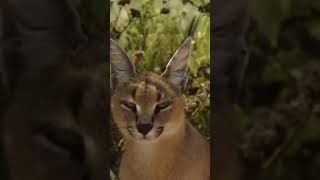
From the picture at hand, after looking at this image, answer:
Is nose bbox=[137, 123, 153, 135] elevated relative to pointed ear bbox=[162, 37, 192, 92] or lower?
lower

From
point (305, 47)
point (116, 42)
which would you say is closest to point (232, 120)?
point (305, 47)

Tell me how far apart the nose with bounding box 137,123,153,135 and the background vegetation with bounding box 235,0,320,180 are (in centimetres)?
24

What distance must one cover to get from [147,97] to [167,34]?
180 mm

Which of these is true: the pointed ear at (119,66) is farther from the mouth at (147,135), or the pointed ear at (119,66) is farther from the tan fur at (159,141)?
the mouth at (147,135)

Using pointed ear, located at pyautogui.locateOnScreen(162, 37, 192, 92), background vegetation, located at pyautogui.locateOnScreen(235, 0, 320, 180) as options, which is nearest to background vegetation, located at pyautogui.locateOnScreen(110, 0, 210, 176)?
pointed ear, located at pyautogui.locateOnScreen(162, 37, 192, 92)

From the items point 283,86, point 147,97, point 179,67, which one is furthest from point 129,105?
point 283,86

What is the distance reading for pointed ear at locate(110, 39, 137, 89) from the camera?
149 cm

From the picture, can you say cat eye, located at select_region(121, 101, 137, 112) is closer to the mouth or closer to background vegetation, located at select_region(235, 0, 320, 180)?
the mouth

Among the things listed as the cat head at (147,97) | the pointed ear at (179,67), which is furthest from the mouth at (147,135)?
the pointed ear at (179,67)

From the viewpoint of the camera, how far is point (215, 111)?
58.5 inches

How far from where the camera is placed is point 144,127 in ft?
4.89

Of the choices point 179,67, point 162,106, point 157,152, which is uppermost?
point 179,67

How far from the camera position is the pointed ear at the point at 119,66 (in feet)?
4.90

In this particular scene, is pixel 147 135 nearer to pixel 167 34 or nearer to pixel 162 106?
pixel 162 106
